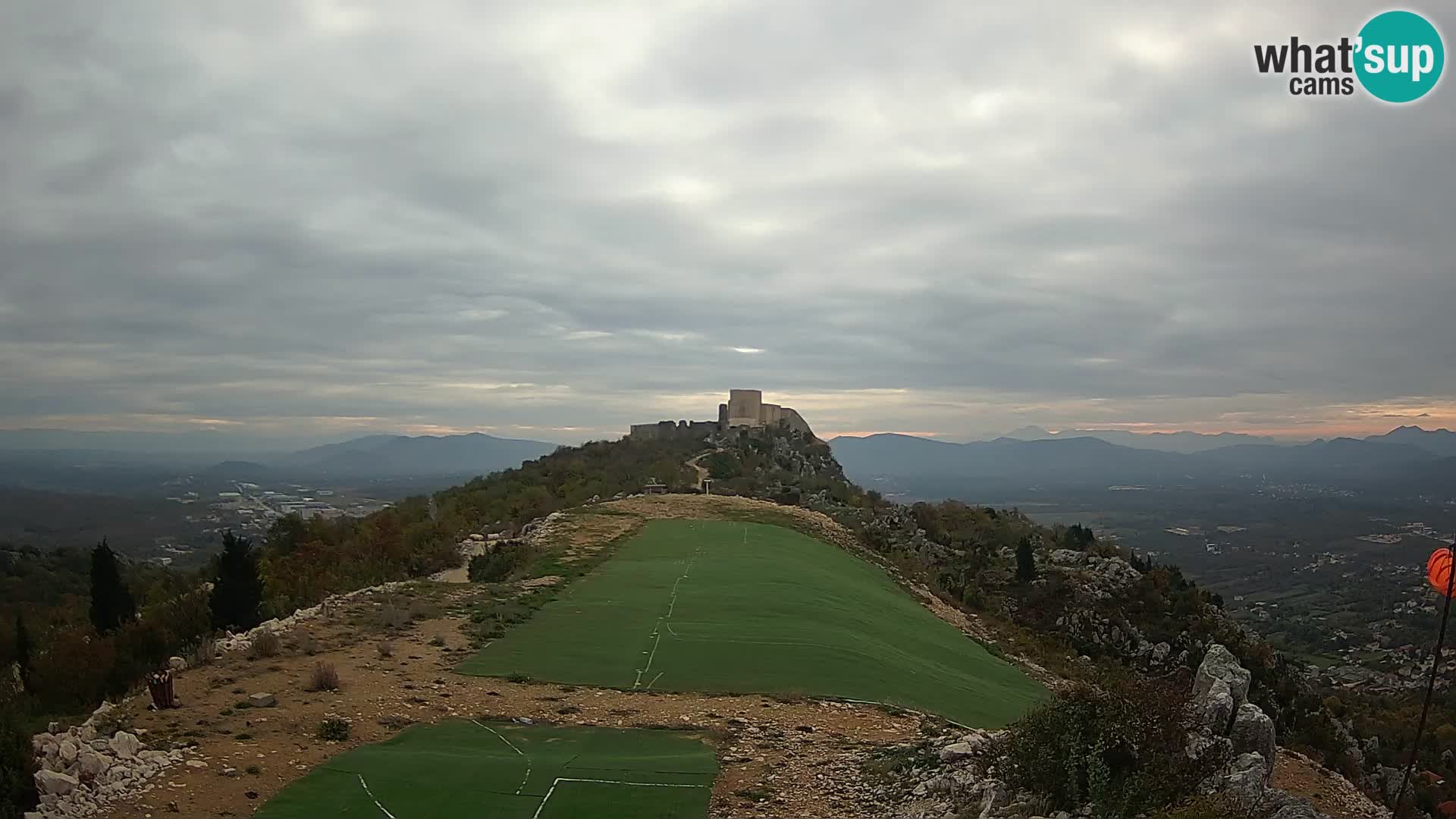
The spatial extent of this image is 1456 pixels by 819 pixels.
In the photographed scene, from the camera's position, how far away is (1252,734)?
8.27 m

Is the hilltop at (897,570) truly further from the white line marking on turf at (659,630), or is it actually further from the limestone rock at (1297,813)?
the white line marking on turf at (659,630)

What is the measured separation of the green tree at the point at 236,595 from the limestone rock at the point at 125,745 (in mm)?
10662

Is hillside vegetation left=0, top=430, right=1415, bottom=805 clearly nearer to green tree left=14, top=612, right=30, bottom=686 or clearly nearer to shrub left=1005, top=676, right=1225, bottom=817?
green tree left=14, top=612, right=30, bottom=686

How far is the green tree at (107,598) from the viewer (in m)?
22.4

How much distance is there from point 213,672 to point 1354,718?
3574 centimetres

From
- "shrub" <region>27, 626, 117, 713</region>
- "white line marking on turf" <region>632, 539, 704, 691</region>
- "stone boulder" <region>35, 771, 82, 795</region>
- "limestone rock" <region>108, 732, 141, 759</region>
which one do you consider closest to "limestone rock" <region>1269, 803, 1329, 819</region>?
"white line marking on turf" <region>632, 539, 704, 691</region>

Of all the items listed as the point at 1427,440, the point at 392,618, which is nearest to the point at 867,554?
the point at 392,618

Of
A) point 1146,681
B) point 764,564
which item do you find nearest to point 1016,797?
point 1146,681

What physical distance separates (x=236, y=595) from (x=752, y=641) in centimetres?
1193

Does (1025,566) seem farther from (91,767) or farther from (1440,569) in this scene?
(91,767)

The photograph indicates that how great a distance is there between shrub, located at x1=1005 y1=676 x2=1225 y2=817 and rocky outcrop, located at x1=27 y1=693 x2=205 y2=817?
325 inches

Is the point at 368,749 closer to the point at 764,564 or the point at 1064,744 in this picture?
the point at 1064,744

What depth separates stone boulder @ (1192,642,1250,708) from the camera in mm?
8887

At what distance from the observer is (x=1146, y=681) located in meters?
8.06
